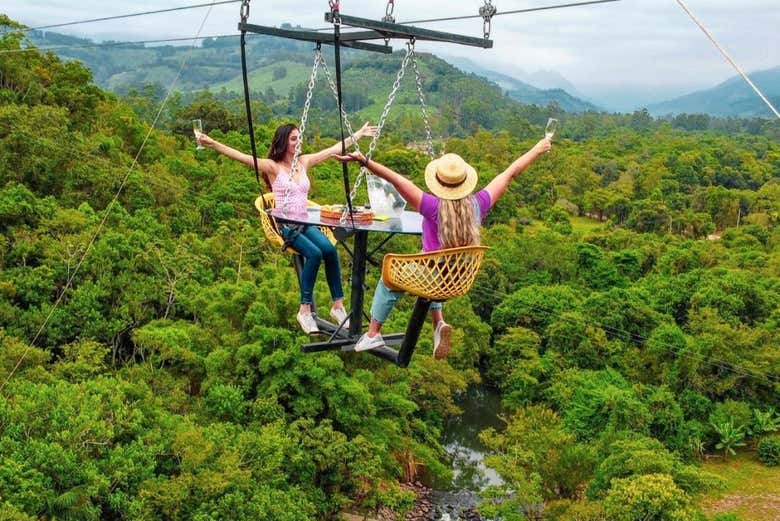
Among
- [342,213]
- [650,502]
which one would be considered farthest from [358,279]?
[650,502]

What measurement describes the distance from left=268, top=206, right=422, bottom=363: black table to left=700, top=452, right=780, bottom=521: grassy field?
14224 mm

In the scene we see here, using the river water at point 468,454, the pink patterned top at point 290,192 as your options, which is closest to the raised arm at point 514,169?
the pink patterned top at point 290,192

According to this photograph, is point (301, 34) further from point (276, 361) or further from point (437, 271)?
point (276, 361)

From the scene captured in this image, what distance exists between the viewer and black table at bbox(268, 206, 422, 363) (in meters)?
5.42

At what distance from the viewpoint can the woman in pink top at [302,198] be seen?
601 centimetres

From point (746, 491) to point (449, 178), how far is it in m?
18.4

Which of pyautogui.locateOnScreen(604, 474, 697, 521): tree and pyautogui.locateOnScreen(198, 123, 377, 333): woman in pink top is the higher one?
pyautogui.locateOnScreen(198, 123, 377, 333): woman in pink top

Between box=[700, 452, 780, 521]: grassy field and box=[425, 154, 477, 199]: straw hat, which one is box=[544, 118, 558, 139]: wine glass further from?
box=[700, 452, 780, 521]: grassy field

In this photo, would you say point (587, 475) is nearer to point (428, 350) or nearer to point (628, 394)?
point (628, 394)

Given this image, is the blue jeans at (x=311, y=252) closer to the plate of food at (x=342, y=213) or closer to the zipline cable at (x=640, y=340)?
the plate of food at (x=342, y=213)

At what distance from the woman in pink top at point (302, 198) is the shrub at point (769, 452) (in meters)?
18.8

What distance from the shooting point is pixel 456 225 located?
5.00 metres

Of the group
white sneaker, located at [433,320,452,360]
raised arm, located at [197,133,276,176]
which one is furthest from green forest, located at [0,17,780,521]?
white sneaker, located at [433,320,452,360]

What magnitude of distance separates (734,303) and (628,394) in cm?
671
